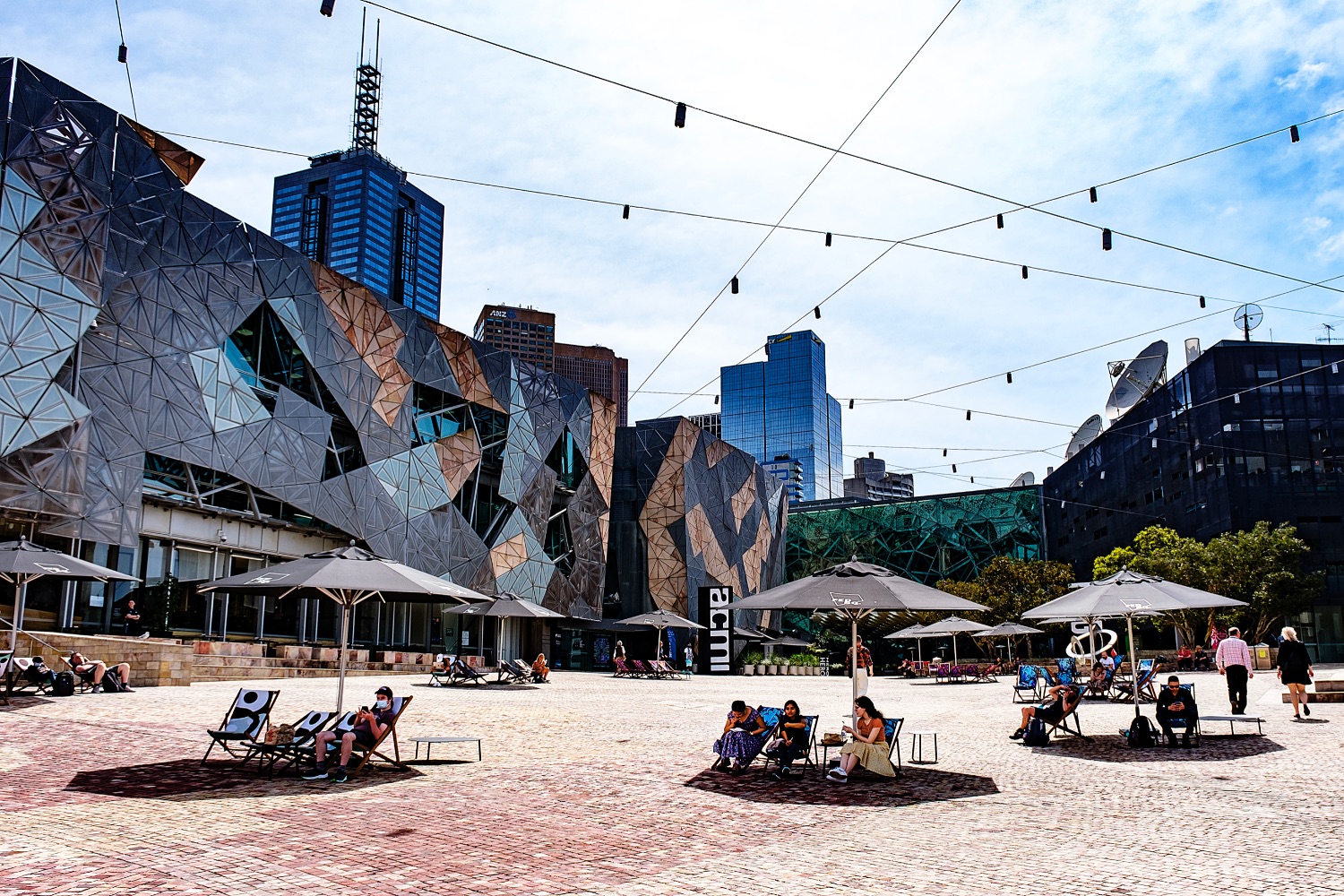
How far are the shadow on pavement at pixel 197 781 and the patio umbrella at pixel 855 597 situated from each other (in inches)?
185

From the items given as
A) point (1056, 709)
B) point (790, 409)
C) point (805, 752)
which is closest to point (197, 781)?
point (805, 752)

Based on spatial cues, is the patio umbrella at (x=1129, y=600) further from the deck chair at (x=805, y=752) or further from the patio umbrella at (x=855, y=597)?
the deck chair at (x=805, y=752)

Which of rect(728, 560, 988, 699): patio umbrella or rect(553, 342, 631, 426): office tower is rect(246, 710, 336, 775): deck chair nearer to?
rect(728, 560, 988, 699): patio umbrella

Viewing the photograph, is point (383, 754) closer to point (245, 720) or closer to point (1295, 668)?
point (245, 720)

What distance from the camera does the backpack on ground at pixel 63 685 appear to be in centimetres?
1738

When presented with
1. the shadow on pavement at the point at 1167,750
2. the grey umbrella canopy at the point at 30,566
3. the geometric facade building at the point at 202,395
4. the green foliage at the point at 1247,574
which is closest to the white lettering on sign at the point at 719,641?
the geometric facade building at the point at 202,395

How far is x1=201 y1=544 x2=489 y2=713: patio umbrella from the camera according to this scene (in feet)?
38.7

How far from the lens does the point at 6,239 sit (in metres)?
24.9

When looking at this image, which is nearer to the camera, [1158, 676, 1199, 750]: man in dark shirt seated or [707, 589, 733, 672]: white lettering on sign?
[1158, 676, 1199, 750]: man in dark shirt seated

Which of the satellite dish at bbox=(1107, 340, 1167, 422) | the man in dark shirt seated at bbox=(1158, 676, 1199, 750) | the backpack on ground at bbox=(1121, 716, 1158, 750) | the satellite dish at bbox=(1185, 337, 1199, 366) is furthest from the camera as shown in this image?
the satellite dish at bbox=(1107, 340, 1167, 422)

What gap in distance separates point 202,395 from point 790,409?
142310mm

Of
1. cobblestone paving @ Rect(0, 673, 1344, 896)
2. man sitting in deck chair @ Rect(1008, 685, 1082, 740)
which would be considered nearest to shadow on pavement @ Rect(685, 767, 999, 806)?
cobblestone paving @ Rect(0, 673, 1344, 896)

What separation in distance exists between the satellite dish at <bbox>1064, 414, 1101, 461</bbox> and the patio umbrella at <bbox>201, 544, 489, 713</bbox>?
71.9 metres

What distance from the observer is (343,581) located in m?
11.8
